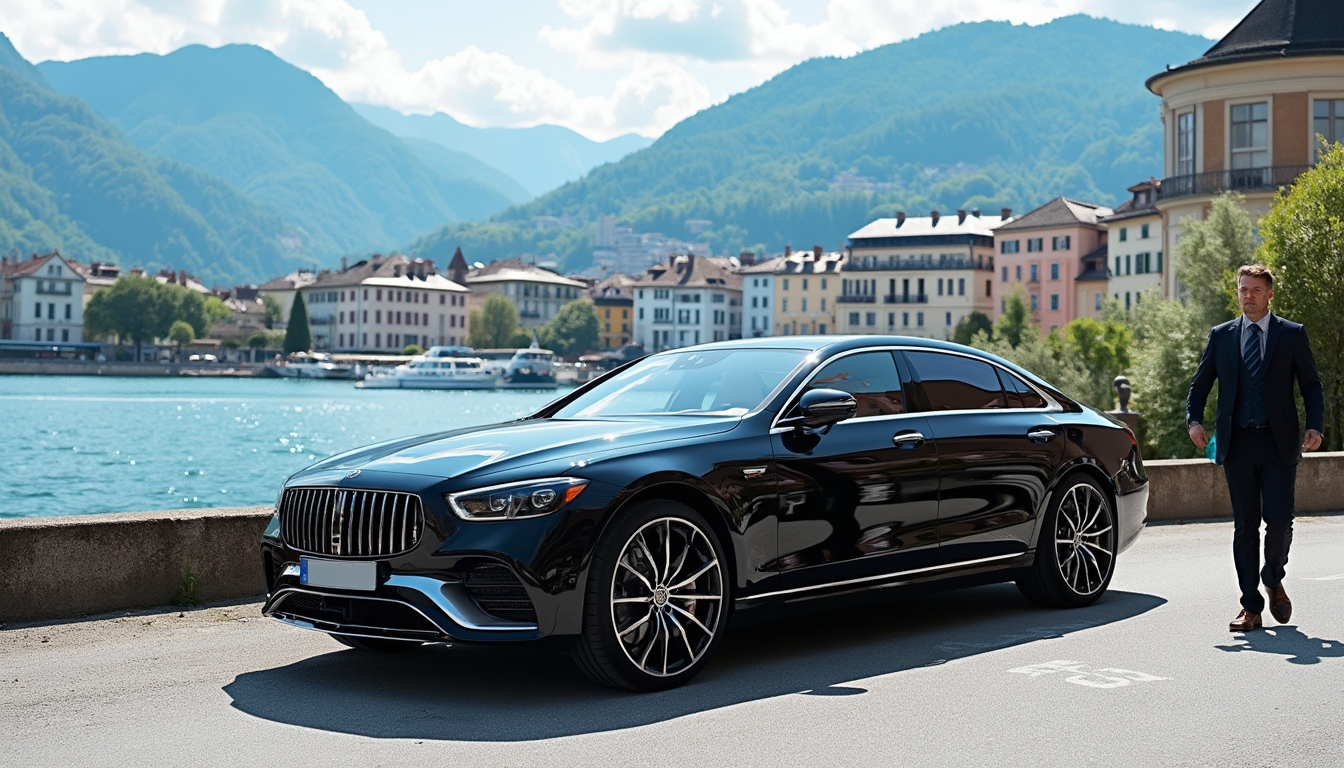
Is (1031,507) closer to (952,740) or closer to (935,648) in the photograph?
(935,648)

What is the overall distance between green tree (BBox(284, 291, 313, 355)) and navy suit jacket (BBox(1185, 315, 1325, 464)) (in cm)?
17004

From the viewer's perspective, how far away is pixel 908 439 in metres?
7.97

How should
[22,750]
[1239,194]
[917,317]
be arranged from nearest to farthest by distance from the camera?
[22,750] → [1239,194] → [917,317]

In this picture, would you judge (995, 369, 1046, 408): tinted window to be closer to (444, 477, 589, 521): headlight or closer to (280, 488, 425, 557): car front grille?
(444, 477, 589, 521): headlight

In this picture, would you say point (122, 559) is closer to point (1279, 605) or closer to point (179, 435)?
point (1279, 605)

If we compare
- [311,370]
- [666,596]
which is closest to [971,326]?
[311,370]

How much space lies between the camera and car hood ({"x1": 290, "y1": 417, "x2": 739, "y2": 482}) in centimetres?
658

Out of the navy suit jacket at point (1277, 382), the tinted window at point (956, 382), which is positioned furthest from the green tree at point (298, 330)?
the navy suit jacket at point (1277, 382)

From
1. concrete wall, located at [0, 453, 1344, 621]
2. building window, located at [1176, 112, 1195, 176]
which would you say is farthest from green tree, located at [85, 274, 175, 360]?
concrete wall, located at [0, 453, 1344, 621]

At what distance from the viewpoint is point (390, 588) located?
6.34 metres

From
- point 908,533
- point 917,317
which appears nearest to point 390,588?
point 908,533

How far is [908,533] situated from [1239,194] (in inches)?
1561

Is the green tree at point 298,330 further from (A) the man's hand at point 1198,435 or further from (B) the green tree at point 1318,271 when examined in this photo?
(A) the man's hand at point 1198,435

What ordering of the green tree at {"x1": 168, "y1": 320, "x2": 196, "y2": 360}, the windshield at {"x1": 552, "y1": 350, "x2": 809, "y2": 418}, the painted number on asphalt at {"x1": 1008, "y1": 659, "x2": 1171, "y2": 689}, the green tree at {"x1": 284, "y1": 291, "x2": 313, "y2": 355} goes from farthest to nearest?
1. the green tree at {"x1": 168, "y1": 320, "x2": 196, "y2": 360}
2. the green tree at {"x1": 284, "y1": 291, "x2": 313, "y2": 355}
3. the windshield at {"x1": 552, "y1": 350, "x2": 809, "y2": 418}
4. the painted number on asphalt at {"x1": 1008, "y1": 659, "x2": 1171, "y2": 689}
